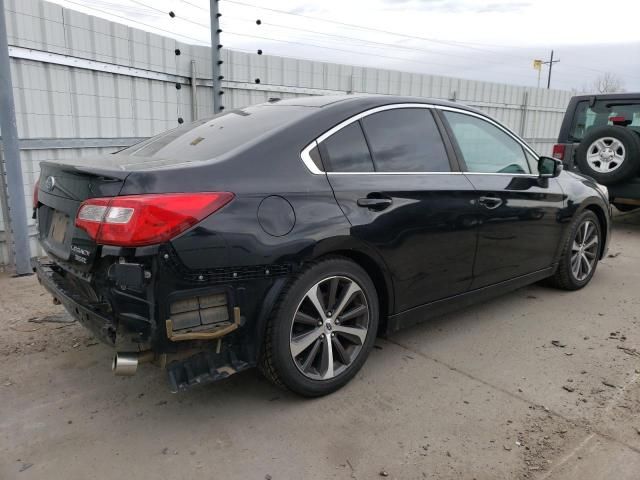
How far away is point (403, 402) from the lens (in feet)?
9.73

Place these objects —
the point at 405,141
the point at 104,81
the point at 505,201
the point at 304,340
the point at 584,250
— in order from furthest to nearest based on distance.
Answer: the point at 104,81, the point at 584,250, the point at 505,201, the point at 405,141, the point at 304,340

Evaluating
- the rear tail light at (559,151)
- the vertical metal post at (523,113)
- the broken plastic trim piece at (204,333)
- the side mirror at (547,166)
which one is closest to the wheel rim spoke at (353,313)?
the broken plastic trim piece at (204,333)

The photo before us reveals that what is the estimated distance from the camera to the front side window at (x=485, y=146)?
3.71m

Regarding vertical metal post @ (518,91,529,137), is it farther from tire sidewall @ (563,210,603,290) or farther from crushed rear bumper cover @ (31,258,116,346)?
crushed rear bumper cover @ (31,258,116,346)

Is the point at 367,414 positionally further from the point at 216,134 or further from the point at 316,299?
the point at 216,134

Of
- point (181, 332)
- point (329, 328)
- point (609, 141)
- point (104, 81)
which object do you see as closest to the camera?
point (181, 332)

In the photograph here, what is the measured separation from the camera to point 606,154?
7121 millimetres

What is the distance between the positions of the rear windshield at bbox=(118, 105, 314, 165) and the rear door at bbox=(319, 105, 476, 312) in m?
0.36

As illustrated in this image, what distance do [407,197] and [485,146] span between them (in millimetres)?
1155

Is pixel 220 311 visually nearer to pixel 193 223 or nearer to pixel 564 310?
pixel 193 223

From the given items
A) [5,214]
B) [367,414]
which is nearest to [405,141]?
[367,414]

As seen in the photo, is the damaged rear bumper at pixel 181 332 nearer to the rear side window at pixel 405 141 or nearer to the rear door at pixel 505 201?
the rear side window at pixel 405 141

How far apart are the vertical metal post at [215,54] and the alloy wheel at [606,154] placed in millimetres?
5191

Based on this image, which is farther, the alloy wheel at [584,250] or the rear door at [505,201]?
the alloy wheel at [584,250]
